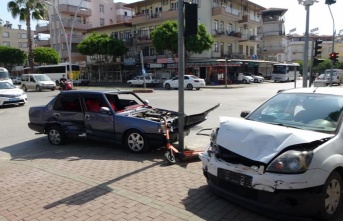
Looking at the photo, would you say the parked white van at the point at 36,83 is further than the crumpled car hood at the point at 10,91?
Yes

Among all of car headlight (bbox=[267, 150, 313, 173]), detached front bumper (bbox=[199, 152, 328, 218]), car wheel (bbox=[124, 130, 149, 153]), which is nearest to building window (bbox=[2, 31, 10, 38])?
car wheel (bbox=[124, 130, 149, 153])

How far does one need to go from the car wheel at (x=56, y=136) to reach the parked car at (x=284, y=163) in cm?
482

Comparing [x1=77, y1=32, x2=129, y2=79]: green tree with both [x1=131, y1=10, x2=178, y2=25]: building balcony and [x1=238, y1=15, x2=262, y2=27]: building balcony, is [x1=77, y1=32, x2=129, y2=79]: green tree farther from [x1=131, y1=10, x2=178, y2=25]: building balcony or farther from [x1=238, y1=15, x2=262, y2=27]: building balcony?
[x1=238, y1=15, x2=262, y2=27]: building balcony

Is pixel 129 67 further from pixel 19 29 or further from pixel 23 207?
pixel 19 29

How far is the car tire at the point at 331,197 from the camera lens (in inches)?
136

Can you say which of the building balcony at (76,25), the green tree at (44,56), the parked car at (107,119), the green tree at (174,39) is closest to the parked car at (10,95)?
the parked car at (107,119)

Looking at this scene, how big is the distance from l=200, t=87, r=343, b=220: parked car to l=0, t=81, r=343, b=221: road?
1.41 feet

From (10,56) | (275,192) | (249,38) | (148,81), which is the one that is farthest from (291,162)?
(10,56)

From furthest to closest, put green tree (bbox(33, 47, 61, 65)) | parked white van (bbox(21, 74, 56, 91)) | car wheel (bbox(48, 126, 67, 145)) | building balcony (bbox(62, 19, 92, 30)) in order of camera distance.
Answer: building balcony (bbox(62, 19, 92, 30)) < green tree (bbox(33, 47, 61, 65)) < parked white van (bbox(21, 74, 56, 91)) < car wheel (bbox(48, 126, 67, 145))

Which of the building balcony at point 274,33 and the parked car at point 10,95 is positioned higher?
the building balcony at point 274,33

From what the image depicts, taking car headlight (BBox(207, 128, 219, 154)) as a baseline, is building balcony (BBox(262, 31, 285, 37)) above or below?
above

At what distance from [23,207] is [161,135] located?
309 centimetres

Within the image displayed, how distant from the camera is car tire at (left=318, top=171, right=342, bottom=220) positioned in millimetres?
3451

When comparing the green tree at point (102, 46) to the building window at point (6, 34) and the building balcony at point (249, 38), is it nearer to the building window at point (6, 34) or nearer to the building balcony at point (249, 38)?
the building balcony at point (249, 38)
